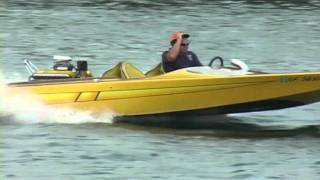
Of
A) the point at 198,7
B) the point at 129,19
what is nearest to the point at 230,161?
the point at 129,19

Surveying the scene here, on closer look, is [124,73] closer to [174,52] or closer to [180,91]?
[174,52]

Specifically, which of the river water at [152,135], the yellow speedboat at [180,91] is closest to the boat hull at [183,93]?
the yellow speedboat at [180,91]

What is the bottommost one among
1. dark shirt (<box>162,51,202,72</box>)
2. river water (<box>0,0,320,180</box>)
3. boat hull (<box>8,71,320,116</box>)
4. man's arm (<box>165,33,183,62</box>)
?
river water (<box>0,0,320,180</box>)

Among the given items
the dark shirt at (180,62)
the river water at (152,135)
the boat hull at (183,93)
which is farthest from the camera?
the dark shirt at (180,62)

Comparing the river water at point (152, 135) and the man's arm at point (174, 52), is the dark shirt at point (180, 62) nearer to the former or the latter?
the man's arm at point (174, 52)

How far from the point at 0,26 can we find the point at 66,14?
5426mm

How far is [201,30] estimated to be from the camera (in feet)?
111

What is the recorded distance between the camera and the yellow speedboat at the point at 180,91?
1513cm

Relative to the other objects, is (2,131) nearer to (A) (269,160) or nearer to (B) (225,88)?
(B) (225,88)

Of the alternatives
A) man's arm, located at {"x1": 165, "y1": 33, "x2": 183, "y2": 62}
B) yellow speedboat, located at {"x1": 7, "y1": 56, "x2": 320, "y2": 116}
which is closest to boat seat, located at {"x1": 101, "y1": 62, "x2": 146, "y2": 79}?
yellow speedboat, located at {"x1": 7, "y1": 56, "x2": 320, "y2": 116}

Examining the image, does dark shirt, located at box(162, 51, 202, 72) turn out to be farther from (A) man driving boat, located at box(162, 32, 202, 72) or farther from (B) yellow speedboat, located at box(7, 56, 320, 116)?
(B) yellow speedboat, located at box(7, 56, 320, 116)

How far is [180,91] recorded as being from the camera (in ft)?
50.6

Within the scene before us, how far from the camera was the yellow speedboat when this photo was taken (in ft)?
49.6

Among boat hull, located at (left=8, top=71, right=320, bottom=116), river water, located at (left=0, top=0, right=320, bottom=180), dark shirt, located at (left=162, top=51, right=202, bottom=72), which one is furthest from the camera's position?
dark shirt, located at (left=162, top=51, right=202, bottom=72)
